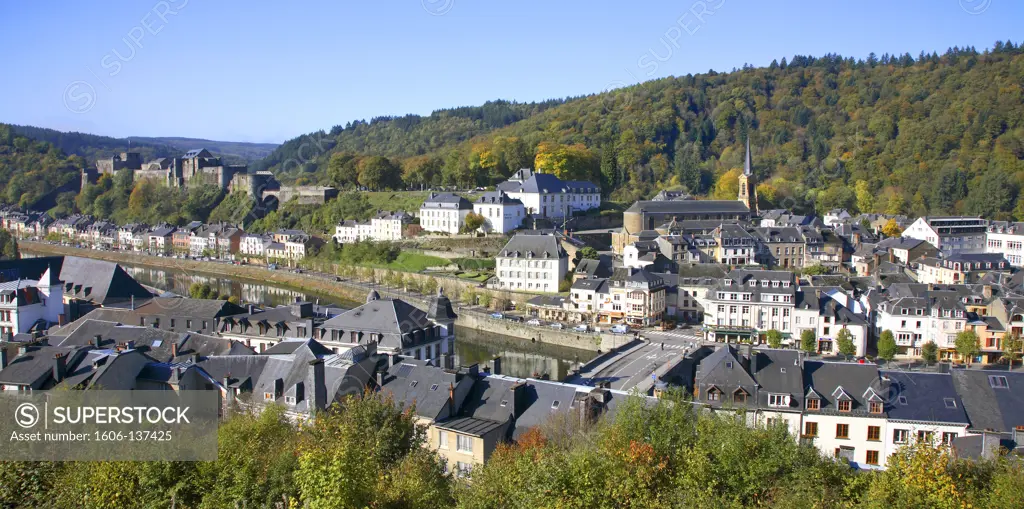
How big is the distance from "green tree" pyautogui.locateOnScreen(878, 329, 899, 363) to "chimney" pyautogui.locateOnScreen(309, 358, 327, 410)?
760 inches

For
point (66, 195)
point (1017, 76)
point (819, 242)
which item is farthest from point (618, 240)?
point (66, 195)

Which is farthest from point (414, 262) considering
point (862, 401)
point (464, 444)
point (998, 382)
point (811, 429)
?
point (998, 382)

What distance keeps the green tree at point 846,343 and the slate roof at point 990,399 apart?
9897 millimetres

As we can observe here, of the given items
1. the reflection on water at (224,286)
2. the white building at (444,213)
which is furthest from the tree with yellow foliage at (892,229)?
the reflection on water at (224,286)

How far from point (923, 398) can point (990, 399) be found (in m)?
1.20

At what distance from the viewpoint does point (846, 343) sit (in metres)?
26.7

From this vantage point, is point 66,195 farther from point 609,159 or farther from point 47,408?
point 47,408

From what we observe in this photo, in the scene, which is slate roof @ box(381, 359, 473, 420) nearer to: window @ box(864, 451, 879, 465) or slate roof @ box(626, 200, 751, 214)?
window @ box(864, 451, 879, 465)

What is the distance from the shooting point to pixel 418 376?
626 inches

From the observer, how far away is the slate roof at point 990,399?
50.3 feet

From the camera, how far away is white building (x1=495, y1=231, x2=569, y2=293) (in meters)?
39.3

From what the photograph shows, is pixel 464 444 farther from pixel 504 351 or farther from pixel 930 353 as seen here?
pixel 930 353

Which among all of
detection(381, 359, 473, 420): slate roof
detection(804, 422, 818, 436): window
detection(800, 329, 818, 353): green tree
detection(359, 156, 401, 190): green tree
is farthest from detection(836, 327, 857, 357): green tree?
detection(359, 156, 401, 190): green tree

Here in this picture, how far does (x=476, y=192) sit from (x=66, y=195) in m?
51.2
